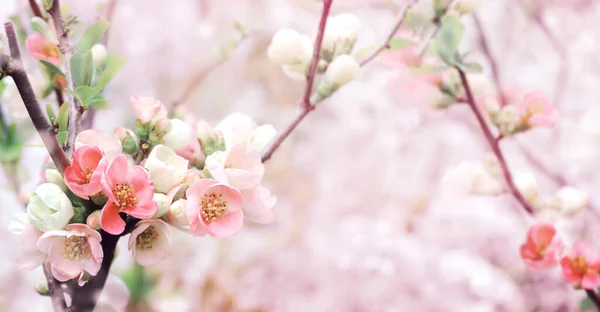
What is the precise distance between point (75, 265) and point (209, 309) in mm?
302

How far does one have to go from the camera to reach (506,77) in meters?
0.66

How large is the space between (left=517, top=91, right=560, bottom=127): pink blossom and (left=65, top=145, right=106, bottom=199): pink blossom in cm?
25

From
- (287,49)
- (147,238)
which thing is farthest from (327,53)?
(147,238)

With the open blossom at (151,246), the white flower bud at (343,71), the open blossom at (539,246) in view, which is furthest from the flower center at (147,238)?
the open blossom at (539,246)

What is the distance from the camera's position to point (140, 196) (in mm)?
198

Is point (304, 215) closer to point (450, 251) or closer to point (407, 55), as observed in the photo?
point (450, 251)

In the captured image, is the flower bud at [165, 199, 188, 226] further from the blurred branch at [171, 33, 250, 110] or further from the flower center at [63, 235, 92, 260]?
the blurred branch at [171, 33, 250, 110]

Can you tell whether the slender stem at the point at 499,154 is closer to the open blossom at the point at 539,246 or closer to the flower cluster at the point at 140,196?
the open blossom at the point at 539,246

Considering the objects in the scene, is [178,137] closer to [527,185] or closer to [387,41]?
[387,41]

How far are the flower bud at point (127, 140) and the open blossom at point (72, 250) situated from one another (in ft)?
0.14

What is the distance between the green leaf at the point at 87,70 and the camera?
8.6 inches

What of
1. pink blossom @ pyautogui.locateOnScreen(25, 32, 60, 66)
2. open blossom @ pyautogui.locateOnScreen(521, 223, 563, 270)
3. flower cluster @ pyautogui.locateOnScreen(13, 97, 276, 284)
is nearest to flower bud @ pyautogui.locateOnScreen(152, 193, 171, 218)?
flower cluster @ pyautogui.locateOnScreen(13, 97, 276, 284)

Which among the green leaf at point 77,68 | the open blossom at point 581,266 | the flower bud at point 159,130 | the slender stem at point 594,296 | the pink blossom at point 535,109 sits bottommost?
the slender stem at point 594,296

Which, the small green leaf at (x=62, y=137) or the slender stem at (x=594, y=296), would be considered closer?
the small green leaf at (x=62, y=137)
